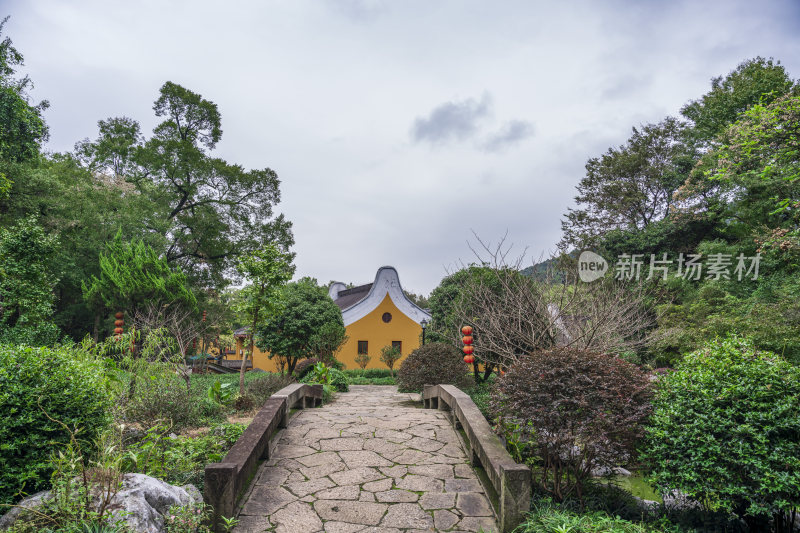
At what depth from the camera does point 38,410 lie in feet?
10.4

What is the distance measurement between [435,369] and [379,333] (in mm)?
12144

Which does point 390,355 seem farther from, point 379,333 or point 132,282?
point 132,282

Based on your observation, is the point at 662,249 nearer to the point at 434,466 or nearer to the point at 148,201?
the point at 434,466

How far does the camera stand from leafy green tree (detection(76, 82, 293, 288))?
21391 mm

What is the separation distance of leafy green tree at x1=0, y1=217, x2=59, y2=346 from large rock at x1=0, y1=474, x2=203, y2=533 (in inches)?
425

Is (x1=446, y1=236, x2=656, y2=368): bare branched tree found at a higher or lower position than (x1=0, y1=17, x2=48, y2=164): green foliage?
lower

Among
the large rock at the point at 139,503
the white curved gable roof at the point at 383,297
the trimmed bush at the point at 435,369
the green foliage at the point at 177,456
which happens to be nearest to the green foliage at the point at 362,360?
the white curved gable roof at the point at 383,297

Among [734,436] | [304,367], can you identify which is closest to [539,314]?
[734,436]

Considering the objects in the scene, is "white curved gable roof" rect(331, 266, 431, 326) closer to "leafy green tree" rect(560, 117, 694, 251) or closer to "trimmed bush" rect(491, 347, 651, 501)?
"leafy green tree" rect(560, 117, 694, 251)

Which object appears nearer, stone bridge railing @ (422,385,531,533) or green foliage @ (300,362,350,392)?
stone bridge railing @ (422,385,531,533)

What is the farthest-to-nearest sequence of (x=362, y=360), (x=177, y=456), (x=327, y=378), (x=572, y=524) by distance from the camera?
1. (x=362, y=360)
2. (x=327, y=378)
3. (x=177, y=456)
4. (x=572, y=524)

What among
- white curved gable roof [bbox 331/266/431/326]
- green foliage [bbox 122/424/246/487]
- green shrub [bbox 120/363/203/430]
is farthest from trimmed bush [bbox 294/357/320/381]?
green foliage [bbox 122/424/246/487]

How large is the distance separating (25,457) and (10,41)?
50.3ft

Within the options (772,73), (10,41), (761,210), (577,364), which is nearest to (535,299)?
(577,364)
